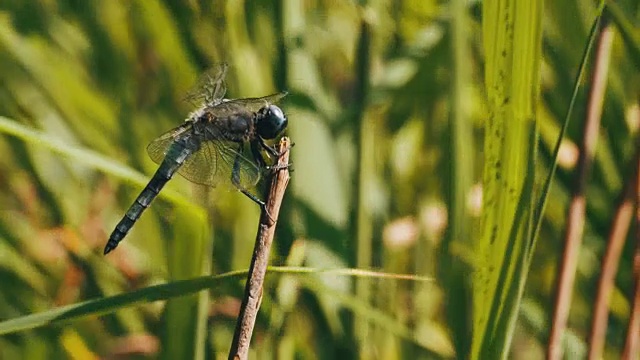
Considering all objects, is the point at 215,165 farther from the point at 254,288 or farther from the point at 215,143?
the point at 254,288

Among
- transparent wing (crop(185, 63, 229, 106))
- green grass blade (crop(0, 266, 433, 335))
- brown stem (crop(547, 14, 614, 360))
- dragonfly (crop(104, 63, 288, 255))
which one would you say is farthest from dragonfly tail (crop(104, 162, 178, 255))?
brown stem (crop(547, 14, 614, 360))

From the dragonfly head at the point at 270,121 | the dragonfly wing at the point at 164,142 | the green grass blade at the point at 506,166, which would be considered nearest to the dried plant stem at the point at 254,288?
the green grass blade at the point at 506,166

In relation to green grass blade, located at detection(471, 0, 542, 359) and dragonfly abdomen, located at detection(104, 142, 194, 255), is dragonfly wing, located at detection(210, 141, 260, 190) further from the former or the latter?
green grass blade, located at detection(471, 0, 542, 359)

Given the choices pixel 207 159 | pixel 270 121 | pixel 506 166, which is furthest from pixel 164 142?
pixel 506 166

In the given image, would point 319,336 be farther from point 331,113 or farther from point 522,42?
point 522,42

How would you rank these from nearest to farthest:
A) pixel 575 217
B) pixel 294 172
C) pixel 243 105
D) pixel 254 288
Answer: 1. pixel 254 288
2. pixel 575 217
3. pixel 243 105
4. pixel 294 172

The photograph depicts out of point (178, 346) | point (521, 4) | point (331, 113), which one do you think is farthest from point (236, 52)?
point (521, 4)

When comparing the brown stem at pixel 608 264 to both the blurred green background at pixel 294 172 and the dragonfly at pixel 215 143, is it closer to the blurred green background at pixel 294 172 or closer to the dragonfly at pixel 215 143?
the blurred green background at pixel 294 172
